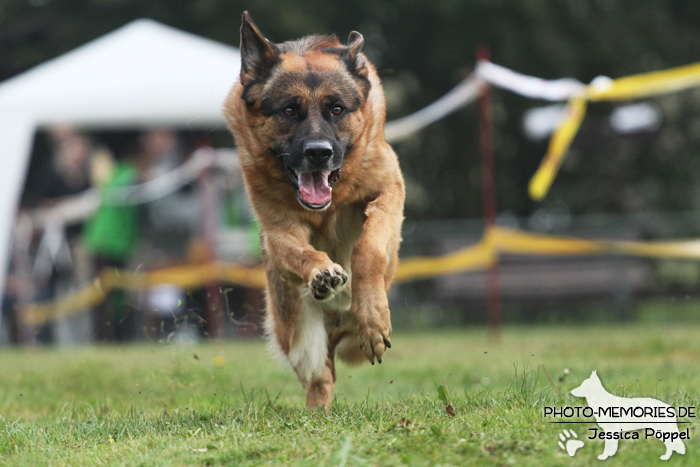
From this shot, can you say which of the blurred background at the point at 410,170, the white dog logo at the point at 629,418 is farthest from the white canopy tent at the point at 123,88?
the white dog logo at the point at 629,418

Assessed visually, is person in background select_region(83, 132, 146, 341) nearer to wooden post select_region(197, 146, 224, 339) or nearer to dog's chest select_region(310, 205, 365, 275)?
wooden post select_region(197, 146, 224, 339)

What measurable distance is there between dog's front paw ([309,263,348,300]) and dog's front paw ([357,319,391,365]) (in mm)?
215

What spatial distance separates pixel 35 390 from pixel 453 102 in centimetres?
558

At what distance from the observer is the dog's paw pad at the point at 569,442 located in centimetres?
265

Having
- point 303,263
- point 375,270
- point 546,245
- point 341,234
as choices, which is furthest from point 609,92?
point 303,263

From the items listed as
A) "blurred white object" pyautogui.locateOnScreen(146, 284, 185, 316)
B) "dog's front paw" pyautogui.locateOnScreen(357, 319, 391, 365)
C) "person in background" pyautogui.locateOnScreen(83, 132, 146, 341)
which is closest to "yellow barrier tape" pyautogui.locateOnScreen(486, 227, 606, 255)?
"blurred white object" pyautogui.locateOnScreen(146, 284, 185, 316)

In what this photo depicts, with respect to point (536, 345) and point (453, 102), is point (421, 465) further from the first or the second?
point (453, 102)

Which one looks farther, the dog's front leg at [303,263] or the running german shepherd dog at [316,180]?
the running german shepherd dog at [316,180]

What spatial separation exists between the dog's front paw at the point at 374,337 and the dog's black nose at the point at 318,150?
852 millimetres

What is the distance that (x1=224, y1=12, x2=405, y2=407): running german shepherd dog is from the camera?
13.0 feet

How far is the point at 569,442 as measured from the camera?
269 centimetres

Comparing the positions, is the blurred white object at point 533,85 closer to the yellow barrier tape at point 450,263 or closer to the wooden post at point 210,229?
the yellow barrier tape at point 450,263

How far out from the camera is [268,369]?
669 cm

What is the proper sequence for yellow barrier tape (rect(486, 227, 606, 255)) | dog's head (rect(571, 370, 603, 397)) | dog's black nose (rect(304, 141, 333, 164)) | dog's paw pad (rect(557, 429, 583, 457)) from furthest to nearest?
yellow barrier tape (rect(486, 227, 606, 255)) → dog's black nose (rect(304, 141, 333, 164)) → dog's head (rect(571, 370, 603, 397)) → dog's paw pad (rect(557, 429, 583, 457))
